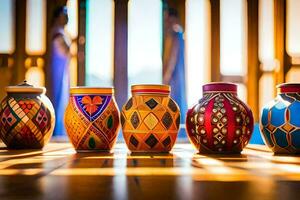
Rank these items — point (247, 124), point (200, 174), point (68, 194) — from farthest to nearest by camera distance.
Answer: point (247, 124) → point (200, 174) → point (68, 194)

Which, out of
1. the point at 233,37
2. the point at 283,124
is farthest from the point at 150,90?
the point at 233,37

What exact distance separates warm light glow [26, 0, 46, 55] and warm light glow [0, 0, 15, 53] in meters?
0.11

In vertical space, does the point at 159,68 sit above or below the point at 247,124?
above

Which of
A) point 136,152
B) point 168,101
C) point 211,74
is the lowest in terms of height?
point 136,152

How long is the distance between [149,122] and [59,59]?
8.34 feet

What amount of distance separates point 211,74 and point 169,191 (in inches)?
125

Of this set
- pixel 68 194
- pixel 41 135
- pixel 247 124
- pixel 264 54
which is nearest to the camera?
pixel 68 194

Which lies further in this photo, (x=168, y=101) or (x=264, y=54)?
(x=264, y=54)

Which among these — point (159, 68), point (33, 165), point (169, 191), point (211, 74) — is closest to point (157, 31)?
point (159, 68)

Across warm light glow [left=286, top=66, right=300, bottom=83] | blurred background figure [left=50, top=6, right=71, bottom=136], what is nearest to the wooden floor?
blurred background figure [left=50, top=6, right=71, bottom=136]

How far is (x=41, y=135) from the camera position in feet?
3.64

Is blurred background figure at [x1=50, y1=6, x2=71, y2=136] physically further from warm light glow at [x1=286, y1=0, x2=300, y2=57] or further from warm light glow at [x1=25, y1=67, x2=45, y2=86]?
warm light glow at [x1=286, y1=0, x2=300, y2=57]

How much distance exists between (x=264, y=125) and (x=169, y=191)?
2.00 ft

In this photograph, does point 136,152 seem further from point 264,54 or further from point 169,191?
point 264,54
